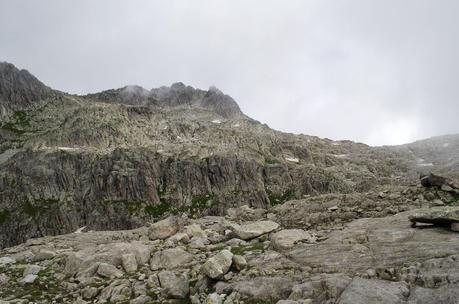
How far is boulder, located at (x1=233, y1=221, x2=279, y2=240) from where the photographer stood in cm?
2312

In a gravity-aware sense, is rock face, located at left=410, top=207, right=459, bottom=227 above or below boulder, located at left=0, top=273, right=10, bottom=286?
above

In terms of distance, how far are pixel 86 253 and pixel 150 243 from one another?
14.1 ft

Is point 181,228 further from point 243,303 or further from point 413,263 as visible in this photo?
point 413,263

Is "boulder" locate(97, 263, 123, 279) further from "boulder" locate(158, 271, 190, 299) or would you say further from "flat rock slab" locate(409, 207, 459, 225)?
"flat rock slab" locate(409, 207, 459, 225)

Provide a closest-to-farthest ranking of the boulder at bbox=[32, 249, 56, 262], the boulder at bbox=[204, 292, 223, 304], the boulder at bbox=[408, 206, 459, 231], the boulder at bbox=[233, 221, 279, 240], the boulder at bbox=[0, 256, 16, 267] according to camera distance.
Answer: the boulder at bbox=[204, 292, 223, 304] < the boulder at bbox=[408, 206, 459, 231] < the boulder at bbox=[233, 221, 279, 240] < the boulder at bbox=[32, 249, 56, 262] < the boulder at bbox=[0, 256, 16, 267]

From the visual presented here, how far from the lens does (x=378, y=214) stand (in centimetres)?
2320

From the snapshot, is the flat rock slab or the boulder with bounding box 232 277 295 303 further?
the flat rock slab

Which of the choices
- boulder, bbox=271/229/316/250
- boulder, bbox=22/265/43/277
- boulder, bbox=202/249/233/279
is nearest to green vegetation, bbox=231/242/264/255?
boulder, bbox=271/229/316/250

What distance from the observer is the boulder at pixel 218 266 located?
55.4 ft

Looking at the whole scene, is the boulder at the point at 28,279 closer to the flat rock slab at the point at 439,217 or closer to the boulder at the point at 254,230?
the boulder at the point at 254,230

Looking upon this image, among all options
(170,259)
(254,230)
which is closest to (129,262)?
(170,259)

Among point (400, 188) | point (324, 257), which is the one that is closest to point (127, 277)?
point (324, 257)

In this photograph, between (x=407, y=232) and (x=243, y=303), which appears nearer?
(x=243, y=303)

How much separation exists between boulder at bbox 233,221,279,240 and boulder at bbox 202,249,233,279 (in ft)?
17.2
